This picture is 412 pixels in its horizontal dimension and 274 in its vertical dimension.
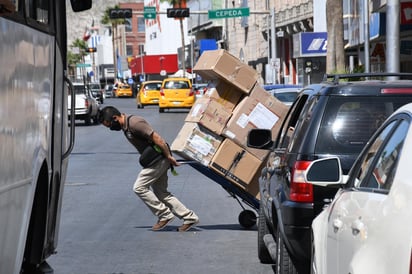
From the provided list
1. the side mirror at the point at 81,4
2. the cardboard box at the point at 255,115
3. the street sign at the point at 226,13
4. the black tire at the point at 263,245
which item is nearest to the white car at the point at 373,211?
the side mirror at the point at 81,4

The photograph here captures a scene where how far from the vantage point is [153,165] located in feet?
42.8

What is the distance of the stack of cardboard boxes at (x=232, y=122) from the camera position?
12.5m

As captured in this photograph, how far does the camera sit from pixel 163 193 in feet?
43.8

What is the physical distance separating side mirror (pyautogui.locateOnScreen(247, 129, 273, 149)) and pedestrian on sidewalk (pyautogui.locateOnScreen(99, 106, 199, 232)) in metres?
2.17

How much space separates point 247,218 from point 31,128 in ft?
20.6

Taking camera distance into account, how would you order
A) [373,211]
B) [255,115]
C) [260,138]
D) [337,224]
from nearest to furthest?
1. [373,211]
2. [337,224]
3. [260,138]
4. [255,115]

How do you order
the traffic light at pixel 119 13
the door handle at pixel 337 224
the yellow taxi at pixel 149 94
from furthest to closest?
the yellow taxi at pixel 149 94, the traffic light at pixel 119 13, the door handle at pixel 337 224

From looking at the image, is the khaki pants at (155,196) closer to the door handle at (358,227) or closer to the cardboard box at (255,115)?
the cardboard box at (255,115)

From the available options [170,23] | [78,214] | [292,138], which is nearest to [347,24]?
[78,214]

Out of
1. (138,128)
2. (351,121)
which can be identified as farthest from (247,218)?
(351,121)

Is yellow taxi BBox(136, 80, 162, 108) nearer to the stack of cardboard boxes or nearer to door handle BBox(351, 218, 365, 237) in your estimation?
the stack of cardboard boxes

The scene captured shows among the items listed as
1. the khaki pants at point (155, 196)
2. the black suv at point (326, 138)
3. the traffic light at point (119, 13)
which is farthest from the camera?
the traffic light at point (119, 13)

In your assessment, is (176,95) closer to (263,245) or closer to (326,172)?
(263,245)

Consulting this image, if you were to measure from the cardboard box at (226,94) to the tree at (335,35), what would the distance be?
1601 cm
